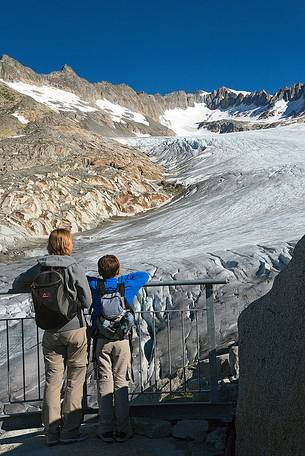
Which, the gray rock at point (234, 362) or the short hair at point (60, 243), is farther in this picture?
the gray rock at point (234, 362)

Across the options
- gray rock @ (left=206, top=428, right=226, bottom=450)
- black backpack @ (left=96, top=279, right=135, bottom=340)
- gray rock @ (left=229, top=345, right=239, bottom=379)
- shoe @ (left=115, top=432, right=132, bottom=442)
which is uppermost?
black backpack @ (left=96, top=279, right=135, bottom=340)

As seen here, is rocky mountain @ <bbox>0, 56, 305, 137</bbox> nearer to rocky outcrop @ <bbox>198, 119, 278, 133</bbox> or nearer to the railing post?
rocky outcrop @ <bbox>198, 119, 278, 133</bbox>

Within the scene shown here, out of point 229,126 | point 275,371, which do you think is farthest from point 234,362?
point 229,126

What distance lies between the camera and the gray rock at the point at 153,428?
500cm

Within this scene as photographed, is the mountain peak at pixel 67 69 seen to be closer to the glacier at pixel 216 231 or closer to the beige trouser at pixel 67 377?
the glacier at pixel 216 231

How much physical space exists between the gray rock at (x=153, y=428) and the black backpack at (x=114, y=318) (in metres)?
1.03

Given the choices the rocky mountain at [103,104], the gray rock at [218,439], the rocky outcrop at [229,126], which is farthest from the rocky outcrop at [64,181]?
the rocky outcrop at [229,126]

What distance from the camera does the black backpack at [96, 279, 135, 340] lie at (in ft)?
15.5

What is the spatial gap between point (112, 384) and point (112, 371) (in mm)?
130

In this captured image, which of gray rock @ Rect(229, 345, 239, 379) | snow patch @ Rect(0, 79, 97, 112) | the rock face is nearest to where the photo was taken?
the rock face

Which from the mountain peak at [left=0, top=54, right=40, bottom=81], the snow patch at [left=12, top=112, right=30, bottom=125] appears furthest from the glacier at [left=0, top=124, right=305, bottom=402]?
the mountain peak at [left=0, top=54, right=40, bottom=81]

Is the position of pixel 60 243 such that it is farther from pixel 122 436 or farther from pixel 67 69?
pixel 67 69

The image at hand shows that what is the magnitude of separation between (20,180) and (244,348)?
23.3m

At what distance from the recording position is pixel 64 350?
15.8 feet
